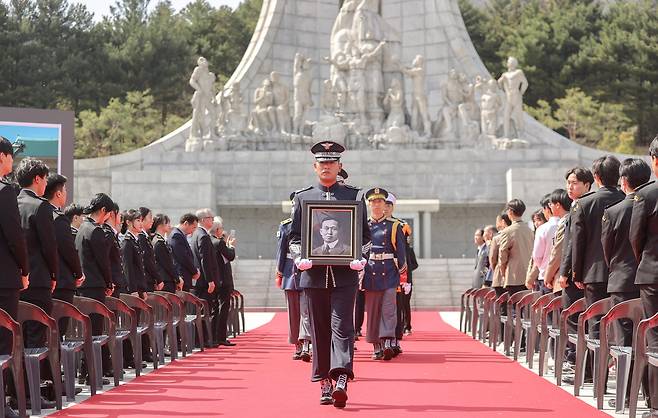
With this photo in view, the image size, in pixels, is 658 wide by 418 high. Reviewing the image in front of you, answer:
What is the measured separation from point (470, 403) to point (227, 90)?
84.7ft

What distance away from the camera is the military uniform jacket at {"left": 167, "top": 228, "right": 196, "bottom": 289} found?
1232 centimetres

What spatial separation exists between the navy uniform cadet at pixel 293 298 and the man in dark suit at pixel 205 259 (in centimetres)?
162

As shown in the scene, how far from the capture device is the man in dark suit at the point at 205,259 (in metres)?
12.7

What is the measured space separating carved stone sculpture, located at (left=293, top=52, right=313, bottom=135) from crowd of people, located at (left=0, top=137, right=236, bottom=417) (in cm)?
1685

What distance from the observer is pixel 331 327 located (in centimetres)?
729

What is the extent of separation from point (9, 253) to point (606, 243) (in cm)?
346

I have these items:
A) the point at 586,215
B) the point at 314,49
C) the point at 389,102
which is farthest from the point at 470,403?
the point at 314,49

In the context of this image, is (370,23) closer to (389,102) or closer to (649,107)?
(389,102)

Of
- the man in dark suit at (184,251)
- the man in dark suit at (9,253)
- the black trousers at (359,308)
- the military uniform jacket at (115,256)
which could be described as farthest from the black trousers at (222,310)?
the man in dark suit at (9,253)

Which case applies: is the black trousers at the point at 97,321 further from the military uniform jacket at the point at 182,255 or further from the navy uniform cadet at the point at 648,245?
the navy uniform cadet at the point at 648,245

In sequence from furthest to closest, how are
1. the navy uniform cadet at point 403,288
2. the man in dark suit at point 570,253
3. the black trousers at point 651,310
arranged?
1. the navy uniform cadet at point 403,288
2. the man in dark suit at point 570,253
3. the black trousers at point 651,310

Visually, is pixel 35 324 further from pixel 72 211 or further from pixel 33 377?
pixel 72 211

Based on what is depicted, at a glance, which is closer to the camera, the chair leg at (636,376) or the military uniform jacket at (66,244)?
the chair leg at (636,376)

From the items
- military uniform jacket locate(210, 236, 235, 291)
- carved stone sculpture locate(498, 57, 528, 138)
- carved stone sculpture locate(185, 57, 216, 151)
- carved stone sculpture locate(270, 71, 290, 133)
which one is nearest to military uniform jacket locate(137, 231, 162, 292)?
military uniform jacket locate(210, 236, 235, 291)
